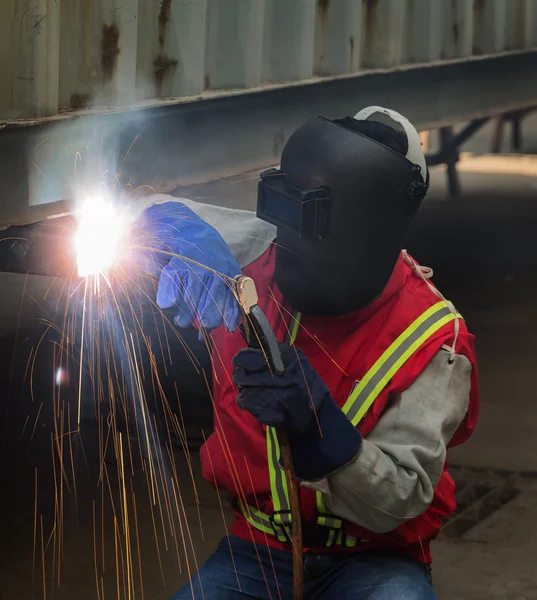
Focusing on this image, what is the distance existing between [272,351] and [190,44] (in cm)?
155

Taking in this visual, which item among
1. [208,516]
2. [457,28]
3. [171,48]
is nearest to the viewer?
[171,48]

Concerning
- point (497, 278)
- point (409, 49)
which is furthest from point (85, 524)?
point (497, 278)

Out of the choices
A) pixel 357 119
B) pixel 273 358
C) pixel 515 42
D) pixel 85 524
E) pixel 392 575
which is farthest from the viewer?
pixel 515 42

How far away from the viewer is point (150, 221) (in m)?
2.29

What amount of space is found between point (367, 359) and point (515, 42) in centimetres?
401

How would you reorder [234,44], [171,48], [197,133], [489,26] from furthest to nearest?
[489,26]
[234,44]
[197,133]
[171,48]

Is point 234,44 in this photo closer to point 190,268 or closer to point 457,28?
point 190,268

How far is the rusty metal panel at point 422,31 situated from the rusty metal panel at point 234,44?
1.26 meters

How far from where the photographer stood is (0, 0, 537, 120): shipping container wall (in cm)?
236

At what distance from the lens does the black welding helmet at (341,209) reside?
2025 mm

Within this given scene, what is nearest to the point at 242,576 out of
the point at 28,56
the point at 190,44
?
the point at 28,56

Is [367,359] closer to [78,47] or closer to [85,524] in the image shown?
[78,47]

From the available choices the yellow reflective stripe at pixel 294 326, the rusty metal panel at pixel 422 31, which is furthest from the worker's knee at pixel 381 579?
the rusty metal panel at pixel 422 31

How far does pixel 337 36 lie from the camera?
3924 millimetres
